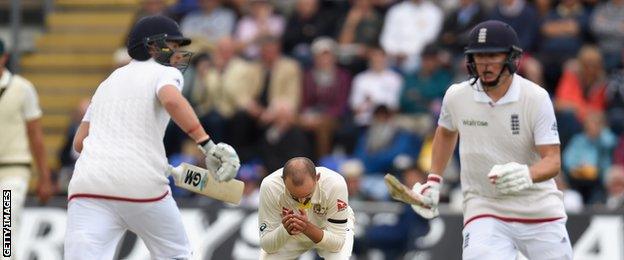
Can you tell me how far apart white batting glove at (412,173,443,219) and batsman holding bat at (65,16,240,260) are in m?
1.61

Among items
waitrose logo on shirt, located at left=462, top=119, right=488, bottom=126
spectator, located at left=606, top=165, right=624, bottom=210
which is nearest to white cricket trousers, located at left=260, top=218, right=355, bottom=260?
waitrose logo on shirt, located at left=462, top=119, right=488, bottom=126

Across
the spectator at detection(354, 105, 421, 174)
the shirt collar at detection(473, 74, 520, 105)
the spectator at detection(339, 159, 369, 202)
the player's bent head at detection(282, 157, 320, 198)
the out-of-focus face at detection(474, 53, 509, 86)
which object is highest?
the out-of-focus face at detection(474, 53, 509, 86)

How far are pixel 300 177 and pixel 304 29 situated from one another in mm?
10273

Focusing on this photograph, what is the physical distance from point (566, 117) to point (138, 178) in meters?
8.39

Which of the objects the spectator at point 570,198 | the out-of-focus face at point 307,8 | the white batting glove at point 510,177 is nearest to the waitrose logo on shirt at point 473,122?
the white batting glove at point 510,177

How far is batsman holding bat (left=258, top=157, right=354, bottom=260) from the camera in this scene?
11641 mm

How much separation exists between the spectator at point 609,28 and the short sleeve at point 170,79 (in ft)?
31.1

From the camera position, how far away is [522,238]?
1162 centimetres

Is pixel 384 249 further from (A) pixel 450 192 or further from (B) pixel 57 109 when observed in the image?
(B) pixel 57 109

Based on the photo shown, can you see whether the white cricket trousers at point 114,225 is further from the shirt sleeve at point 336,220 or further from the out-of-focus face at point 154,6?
the out-of-focus face at point 154,6

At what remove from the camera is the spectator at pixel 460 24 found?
2023cm

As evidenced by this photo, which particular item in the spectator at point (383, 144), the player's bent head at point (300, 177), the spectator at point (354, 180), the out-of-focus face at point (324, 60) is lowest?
the spectator at point (354, 180)

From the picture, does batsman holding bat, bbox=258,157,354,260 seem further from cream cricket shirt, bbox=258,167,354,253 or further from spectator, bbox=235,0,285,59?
spectator, bbox=235,0,285,59

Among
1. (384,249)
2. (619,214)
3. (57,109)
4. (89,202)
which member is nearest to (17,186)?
(89,202)
